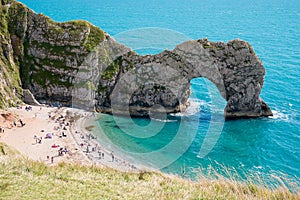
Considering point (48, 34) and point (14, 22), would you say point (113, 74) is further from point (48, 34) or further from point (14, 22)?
point (14, 22)

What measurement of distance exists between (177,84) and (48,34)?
30.8 metres

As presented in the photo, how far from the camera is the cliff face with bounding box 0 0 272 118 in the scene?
2623 inches

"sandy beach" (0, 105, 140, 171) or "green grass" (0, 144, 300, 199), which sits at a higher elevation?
"green grass" (0, 144, 300, 199)

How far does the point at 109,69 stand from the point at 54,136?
68.9ft

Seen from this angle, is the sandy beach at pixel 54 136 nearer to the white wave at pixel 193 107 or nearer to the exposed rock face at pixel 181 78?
the exposed rock face at pixel 181 78

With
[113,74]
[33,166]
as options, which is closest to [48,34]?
[113,74]

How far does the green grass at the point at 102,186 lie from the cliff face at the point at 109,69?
53.2 m

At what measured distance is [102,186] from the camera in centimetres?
1205

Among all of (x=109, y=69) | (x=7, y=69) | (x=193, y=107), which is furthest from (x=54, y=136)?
(x=193, y=107)

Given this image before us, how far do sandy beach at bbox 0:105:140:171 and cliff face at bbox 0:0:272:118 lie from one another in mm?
5546

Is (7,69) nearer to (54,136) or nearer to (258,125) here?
(54,136)

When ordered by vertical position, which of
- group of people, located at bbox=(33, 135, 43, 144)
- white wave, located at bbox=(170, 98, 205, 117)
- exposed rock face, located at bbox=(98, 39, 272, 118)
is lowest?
group of people, located at bbox=(33, 135, 43, 144)

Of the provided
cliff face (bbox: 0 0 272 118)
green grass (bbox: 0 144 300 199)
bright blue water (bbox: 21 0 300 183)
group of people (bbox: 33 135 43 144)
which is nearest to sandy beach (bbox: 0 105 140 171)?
group of people (bbox: 33 135 43 144)

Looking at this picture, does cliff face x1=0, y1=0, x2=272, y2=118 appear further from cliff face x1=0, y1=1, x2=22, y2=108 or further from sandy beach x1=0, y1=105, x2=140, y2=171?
sandy beach x1=0, y1=105, x2=140, y2=171
